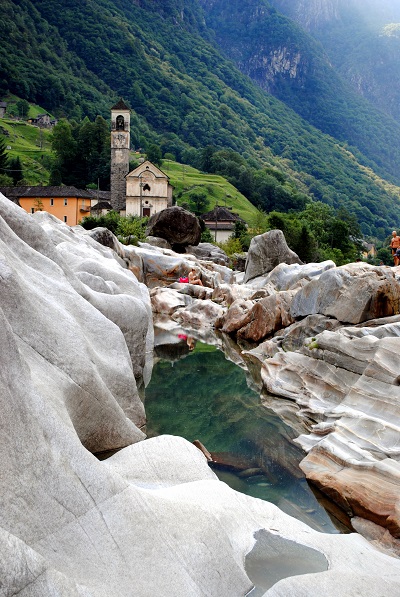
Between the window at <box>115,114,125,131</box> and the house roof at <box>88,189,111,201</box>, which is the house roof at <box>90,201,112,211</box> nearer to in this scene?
the house roof at <box>88,189,111,201</box>

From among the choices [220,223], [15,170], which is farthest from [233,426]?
[15,170]

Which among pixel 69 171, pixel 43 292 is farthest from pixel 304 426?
pixel 69 171

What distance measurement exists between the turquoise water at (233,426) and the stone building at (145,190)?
189 feet

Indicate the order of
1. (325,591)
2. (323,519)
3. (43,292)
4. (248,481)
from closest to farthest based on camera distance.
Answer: (325,591) < (43,292) < (323,519) < (248,481)

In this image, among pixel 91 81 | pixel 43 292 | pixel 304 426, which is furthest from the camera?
pixel 91 81

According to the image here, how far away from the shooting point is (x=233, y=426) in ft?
49.2

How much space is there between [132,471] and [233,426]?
7437 mm

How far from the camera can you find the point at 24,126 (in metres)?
127

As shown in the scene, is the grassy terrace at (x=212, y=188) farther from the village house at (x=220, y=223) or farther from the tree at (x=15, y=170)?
the tree at (x=15, y=170)

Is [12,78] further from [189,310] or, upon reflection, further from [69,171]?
[189,310]

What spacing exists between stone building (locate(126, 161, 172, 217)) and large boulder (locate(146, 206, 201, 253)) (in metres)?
25.9

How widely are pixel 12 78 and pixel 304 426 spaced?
14315cm

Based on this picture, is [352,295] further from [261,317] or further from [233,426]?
[233,426]

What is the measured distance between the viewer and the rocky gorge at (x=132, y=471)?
532 centimetres
